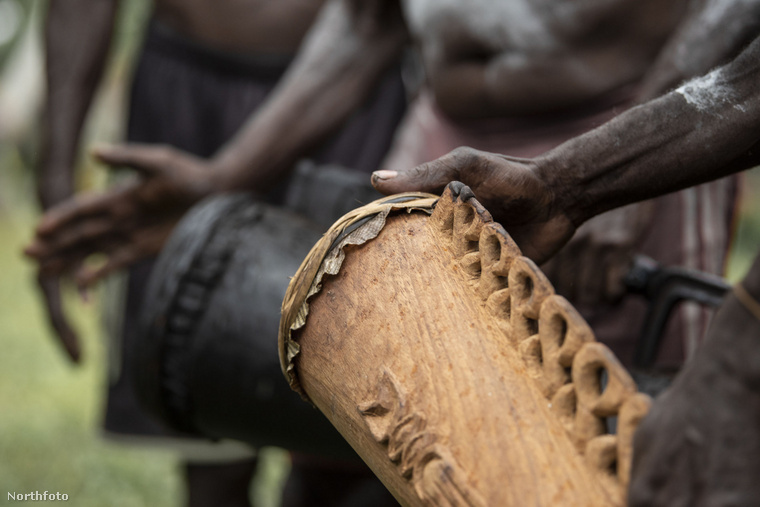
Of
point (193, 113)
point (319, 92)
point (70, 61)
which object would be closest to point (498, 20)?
point (319, 92)

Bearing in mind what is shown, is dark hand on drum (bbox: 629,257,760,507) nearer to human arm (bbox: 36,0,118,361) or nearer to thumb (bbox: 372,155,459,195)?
thumb (bbox: 372,155,459,195)

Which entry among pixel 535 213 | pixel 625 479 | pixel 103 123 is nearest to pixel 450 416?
pixel 625 479

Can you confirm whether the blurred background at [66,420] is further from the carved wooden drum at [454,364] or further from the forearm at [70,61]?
the carved wooden drum at [454,364]

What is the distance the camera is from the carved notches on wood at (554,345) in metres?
0.52

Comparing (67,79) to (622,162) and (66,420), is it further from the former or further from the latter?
(622,162)

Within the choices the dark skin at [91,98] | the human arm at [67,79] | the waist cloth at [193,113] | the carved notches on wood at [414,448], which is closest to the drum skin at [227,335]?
the carved notches on wood at [414,448]

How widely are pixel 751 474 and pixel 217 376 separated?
2.55ft

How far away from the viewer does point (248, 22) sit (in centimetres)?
216

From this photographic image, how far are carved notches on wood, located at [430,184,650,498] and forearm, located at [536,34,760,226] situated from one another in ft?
0.63

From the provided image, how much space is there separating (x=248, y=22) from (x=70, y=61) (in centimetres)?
59

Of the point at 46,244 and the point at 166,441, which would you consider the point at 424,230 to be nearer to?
the point at 46,244

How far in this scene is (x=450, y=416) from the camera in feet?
1.92

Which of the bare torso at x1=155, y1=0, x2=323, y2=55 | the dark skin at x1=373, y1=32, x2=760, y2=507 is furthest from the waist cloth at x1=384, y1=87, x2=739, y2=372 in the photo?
the bare torso at x1=155, y1=0, x2=323, y2=55

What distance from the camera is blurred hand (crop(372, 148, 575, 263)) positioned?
784mm
